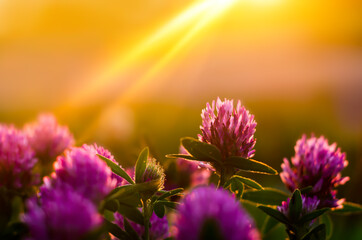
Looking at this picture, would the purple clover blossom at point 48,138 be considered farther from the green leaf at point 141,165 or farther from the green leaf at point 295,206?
the green leaf at point 295,206

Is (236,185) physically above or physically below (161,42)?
below

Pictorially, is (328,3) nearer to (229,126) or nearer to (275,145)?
(275,145)

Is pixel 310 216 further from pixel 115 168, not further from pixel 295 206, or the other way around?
pixel 115 168

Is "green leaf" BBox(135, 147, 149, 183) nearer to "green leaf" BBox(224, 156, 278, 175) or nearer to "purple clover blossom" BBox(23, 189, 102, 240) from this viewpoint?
"green leaf" BBox(224, 156, 278, 175)

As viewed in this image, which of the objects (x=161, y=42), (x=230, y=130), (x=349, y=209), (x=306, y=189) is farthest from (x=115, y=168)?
(x=161, y=42)

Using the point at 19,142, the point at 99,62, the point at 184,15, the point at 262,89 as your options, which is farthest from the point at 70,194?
the point at 99,62

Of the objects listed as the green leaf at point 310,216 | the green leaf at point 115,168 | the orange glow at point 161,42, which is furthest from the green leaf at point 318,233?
the orange glow at point 161,42

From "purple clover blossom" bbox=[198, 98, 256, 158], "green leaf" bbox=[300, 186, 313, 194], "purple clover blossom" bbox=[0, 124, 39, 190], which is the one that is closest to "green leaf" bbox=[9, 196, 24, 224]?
"purple clover blossom" bbox=[0, 124, 39, 190]
